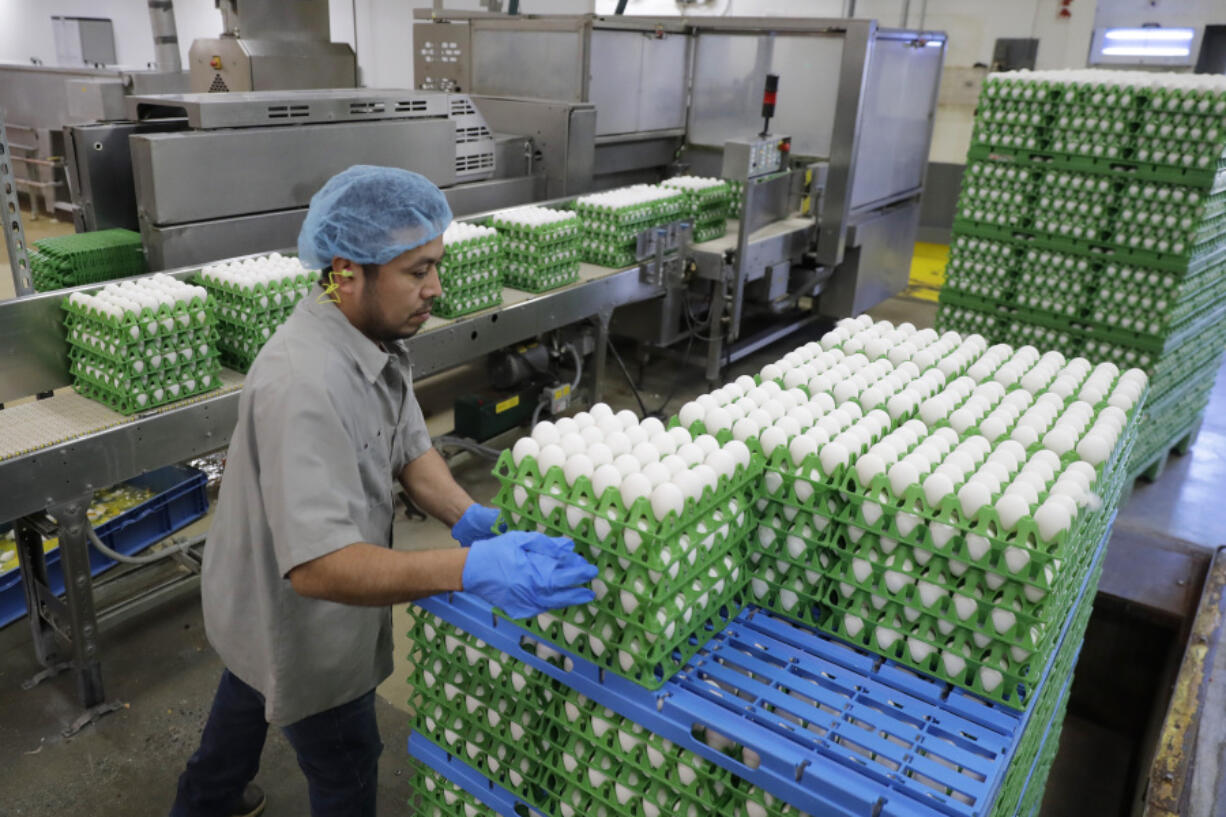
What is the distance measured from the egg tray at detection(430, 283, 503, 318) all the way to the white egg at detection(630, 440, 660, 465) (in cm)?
235

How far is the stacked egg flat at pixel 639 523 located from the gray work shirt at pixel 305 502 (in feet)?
1.09

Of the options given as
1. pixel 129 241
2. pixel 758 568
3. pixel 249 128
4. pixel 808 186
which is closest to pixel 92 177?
pixel 129 241

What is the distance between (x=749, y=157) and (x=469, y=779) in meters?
3.98

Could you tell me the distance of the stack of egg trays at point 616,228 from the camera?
478cm

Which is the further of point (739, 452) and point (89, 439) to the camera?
Result: point (89, 439)

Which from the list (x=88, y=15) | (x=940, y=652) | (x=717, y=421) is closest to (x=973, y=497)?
(x=940, y=652)

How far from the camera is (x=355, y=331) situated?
68.8 inches

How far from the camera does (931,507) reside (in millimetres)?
1562

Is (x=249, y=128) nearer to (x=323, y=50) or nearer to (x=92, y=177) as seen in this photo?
(x=92, y=177)

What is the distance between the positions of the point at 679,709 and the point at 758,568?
0.40 m

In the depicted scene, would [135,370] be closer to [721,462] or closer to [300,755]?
[300,755]

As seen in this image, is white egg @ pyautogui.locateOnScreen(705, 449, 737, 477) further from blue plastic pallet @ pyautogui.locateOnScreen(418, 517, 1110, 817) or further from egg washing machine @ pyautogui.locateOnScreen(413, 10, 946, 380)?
egg washing machine @ pyautogui.locateOnScreen(413, 10, 946, 380)

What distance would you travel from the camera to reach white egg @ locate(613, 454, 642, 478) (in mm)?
1551

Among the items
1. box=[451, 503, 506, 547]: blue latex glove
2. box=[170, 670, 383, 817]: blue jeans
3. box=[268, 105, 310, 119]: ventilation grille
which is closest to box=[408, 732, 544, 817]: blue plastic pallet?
box=[170, 670, 383, 817]: blue jeans
